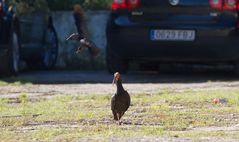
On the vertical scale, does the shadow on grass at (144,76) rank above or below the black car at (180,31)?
below

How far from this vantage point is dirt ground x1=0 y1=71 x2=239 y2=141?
10492mm

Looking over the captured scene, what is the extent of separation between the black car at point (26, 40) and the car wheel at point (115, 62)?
136 cm

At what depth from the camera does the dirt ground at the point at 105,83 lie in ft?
34.4

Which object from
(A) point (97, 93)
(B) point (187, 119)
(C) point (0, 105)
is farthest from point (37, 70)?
(B) point (187, 119)

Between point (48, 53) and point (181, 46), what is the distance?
155 inches

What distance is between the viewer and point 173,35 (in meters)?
12.1

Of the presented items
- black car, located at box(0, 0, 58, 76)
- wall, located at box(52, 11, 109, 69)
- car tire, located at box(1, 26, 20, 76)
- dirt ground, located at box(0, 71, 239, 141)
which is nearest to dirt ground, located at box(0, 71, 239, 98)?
dirt ground, located at box(0, 71, 239, 141)

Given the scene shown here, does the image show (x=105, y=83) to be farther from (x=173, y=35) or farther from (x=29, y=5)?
(x=29, y=5)

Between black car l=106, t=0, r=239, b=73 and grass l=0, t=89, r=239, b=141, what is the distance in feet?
6.88

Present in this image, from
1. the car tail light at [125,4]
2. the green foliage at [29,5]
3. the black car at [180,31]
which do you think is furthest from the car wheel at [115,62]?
the green foliage at [29,5]

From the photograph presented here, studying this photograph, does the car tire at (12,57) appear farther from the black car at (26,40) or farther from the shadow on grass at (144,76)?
the shadow on grass at (144,76)

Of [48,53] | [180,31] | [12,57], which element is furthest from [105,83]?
[48,53]

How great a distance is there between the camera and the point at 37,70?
15281 millimetres

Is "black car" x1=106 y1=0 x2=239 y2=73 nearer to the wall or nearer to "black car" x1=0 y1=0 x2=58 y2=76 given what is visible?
"black car" x1=0 y1=0 x2=58 y2=76
